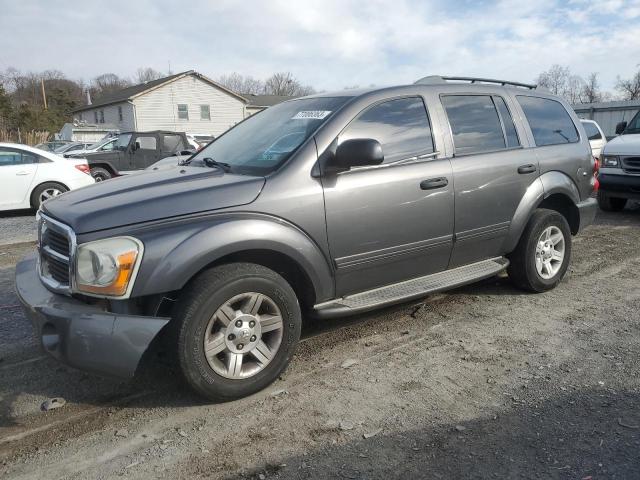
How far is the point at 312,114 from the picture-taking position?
146 inches

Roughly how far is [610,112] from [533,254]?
2937 cm

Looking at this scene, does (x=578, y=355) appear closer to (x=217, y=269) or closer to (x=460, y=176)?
(x=460, y=176)

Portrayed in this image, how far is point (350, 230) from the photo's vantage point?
3.42m

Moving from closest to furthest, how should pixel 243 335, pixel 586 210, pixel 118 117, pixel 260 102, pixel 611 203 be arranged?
→ pixel 243 335 → pixel 586 210 → pixel 611 203 → pixel 118 117 → pixel 260 102

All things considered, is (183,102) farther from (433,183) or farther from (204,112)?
(433,183)

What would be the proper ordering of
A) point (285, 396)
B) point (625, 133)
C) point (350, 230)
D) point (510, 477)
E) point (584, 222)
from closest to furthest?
point (510, 477)
point (285, 396)
point (350, 230)
point (584, 222)
point (625, 133)

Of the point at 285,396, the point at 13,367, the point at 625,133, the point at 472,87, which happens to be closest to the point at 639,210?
the point at 625,133

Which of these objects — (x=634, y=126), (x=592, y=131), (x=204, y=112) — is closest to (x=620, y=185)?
(x=634, y=126)

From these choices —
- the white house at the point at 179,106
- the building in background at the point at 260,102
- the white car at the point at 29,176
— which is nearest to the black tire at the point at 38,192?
the white car at the point at 29,176

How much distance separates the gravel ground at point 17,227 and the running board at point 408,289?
5.68 metres

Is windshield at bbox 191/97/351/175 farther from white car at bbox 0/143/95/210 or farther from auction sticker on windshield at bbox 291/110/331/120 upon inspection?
white car at bbox 0/143/95/210

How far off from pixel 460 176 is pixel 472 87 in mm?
945

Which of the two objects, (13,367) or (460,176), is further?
(460,176)

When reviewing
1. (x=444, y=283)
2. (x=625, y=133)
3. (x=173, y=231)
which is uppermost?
(x=625, y=133)
